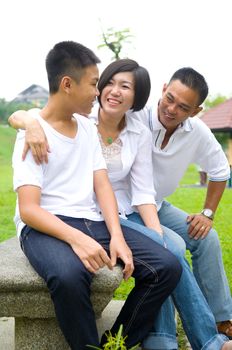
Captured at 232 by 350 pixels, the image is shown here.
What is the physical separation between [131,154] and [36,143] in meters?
0.73

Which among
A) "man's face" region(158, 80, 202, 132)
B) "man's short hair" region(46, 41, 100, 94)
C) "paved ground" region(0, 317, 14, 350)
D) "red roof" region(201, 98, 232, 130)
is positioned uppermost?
"man's short hair" region(46, 41, 100, 94)

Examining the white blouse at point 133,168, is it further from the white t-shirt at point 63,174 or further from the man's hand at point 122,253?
the man's hand at point 122,253

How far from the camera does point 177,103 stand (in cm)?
318

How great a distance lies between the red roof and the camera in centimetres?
2353

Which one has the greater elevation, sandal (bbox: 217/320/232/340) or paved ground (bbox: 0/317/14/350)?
sandal (bbox: 217/320/232/340)

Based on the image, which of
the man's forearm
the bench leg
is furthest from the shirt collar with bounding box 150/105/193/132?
the bench leg

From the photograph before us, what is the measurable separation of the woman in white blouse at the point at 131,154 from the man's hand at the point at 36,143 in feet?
0.28

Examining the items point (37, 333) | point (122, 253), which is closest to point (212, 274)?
point (122, 253)

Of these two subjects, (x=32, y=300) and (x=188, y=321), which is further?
(x=188, y=321)

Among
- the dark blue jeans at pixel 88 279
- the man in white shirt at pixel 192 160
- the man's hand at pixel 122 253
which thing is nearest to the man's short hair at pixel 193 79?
the man in white shirt at pixel 192 160

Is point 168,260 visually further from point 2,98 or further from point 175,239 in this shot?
point 2,98

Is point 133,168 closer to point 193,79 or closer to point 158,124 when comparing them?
point 158,124

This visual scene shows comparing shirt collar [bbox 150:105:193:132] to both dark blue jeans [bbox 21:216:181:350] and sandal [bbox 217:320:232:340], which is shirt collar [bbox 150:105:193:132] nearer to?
dark blue jeans [bbox 21:216:181:350]

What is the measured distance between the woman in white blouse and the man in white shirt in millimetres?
161
